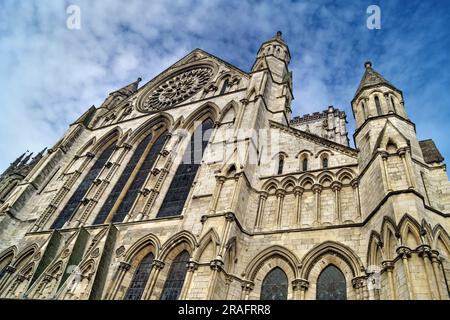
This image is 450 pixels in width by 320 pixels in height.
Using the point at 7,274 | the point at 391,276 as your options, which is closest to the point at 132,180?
the point at 7,274

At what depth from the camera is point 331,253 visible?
30.6ft

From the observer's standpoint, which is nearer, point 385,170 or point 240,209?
point 385,170

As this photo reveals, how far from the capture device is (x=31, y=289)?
37.3 ft

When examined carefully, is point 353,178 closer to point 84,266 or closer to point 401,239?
point 401,239

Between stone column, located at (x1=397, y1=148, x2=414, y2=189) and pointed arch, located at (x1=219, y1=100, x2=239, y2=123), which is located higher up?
A: pointed arch, located at (x1=219, y1=100, x2=239, y2=123)

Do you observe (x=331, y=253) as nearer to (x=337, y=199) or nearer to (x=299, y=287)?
(x=299, y=287)

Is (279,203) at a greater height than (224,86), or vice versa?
(224,86)

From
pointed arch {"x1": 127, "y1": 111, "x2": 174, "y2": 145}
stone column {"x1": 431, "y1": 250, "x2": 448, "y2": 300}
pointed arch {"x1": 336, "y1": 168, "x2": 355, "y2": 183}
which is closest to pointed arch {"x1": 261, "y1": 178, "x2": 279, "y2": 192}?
pointed arch {"x1": 336, "y1": 168, "x2": 355, "y2": 183}

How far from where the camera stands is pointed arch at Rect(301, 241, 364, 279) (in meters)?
8.76

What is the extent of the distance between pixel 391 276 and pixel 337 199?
10.7ft

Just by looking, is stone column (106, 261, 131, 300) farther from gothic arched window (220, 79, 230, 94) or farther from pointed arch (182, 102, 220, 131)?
gothic arched window (220, 79, 230, 94)

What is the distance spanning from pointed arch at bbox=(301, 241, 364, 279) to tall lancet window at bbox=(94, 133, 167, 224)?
7.92 metres
